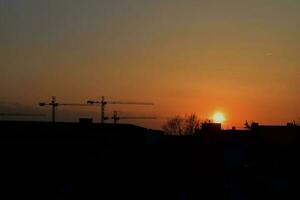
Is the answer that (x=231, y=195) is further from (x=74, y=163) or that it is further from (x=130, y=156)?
(x=74, y=163)

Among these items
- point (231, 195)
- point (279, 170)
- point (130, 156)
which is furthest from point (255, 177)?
point (130, 156)

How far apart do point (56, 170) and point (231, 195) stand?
400 inches

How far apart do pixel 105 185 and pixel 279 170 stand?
20.0m

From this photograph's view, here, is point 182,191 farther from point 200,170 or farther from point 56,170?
point 56,170

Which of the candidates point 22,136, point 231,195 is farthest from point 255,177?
point 22,136

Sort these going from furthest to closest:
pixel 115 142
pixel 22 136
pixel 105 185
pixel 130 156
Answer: pixel 115 142 < pixel 22 136 < pixel 130 156 < pixel 105 185

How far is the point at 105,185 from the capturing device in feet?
110

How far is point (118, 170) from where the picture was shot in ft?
113

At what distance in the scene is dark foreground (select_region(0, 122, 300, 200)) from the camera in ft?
111

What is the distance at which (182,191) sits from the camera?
3469 cm

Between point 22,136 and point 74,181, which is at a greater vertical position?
point 22,136

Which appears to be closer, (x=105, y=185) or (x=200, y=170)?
(x=105, y=185)

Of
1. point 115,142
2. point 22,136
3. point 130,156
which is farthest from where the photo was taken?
point 115,142

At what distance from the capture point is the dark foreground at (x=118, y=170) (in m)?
33.8
